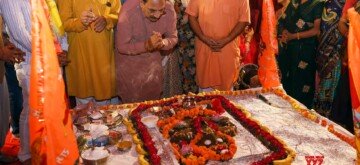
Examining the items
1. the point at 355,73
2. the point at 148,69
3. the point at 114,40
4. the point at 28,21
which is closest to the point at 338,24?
the point at 148,69

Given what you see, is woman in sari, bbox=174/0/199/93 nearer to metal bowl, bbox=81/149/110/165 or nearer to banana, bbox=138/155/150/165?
banana, bbox=138/155/150/165

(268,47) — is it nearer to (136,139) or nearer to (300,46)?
(300,46)

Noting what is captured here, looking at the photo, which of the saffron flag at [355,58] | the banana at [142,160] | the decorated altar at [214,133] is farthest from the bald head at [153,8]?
the saffron flag at [355,58]

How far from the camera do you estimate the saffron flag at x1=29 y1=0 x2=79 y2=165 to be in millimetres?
1945

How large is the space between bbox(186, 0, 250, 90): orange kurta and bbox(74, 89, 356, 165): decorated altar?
105 cm

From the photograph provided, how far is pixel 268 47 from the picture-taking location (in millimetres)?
4047

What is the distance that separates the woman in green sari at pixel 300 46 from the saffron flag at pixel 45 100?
148 inches

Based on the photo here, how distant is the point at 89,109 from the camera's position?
3.53 m

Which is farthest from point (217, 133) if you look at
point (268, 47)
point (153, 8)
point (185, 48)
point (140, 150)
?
point (185, 48)

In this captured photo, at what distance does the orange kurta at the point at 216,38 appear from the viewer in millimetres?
4688

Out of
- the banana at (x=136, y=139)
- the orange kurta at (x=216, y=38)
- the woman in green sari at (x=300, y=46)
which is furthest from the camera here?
the woman in green sari at (x=300, y=46)

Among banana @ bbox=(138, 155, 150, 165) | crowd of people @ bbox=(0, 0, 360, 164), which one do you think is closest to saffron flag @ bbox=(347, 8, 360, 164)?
banana @ bbox=(138, 155, 150, 165)

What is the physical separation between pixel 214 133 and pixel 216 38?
1.95 meters

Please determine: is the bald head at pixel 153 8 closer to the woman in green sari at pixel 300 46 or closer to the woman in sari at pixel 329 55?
the woman in green sari at pixel 300 46
